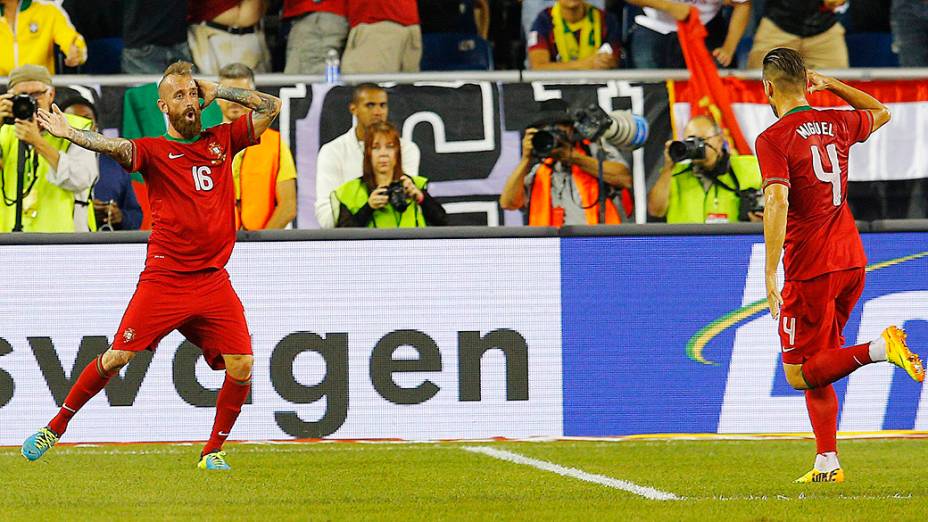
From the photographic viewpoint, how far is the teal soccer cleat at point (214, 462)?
26.8ft

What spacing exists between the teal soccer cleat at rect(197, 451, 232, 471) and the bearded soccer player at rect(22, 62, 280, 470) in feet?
0.04

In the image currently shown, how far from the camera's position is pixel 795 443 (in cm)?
938

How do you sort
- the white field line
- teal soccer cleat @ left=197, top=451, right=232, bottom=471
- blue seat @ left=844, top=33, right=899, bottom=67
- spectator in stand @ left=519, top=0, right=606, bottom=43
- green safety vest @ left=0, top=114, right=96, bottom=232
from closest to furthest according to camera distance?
1. the white field line
2. teal soccer cleat @ left=197, top=451, right=232, bottom=471
3. green safety vest @ left=0, top=114, right=96, bottom=232
4. spectator in stand @ left=519, top=0, right=606, bottom=43
5. blue seat @ left=844, top=33, right=899, bottom=67

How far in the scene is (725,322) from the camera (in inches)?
379

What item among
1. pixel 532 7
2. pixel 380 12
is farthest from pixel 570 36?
pixel 380 12

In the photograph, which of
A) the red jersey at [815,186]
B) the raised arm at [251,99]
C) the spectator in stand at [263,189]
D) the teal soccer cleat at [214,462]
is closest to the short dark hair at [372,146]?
the spectator in stand at [263,189]

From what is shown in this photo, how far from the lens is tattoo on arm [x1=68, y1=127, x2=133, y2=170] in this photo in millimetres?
7496

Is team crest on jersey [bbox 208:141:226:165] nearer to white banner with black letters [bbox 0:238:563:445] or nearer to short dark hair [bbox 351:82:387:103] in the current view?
white banner with black letters [bbox 0:238:563:445]

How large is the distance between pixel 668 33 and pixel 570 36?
0.84m

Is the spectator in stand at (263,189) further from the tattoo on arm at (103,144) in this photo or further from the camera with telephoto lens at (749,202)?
the camera with telephoto lens at (749,202)

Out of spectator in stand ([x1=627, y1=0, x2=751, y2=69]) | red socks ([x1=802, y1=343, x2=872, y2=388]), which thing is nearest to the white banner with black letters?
red socks ([x1=802, y1=343, x2=872, y2=388])

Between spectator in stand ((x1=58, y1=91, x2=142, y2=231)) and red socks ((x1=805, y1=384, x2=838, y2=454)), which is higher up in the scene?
spectator in stand ((x1=58, y1=91, x2=142, y2=231))

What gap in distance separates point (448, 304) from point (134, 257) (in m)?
2.06

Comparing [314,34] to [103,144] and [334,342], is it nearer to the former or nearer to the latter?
[334,342]
